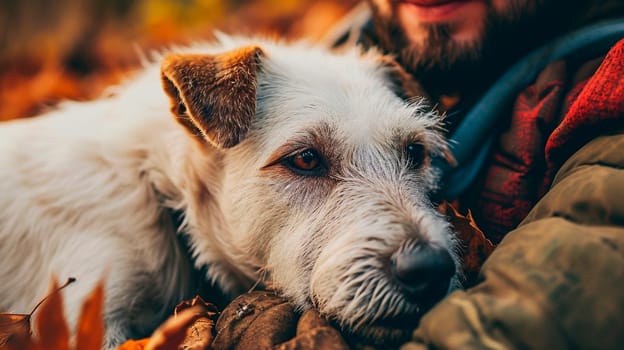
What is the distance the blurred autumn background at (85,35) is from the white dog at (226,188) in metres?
4.66

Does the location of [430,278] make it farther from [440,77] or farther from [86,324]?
[440,77]

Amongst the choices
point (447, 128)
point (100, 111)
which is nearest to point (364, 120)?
point (447, 128)

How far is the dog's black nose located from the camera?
2121 millimetres

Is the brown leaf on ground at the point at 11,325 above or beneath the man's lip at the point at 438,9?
beneath

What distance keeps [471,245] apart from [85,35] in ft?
29.5

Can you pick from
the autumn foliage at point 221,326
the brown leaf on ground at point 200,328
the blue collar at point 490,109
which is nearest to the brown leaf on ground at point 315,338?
the autumn foliage at point 221,326

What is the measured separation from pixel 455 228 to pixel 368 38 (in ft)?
7.15

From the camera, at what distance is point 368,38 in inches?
176

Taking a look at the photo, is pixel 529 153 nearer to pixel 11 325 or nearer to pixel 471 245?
pixel 471 245

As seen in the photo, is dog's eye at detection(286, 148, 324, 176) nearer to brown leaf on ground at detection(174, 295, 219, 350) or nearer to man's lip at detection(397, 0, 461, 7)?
brown leaf on ground at detection(174, 295, 219, 350)

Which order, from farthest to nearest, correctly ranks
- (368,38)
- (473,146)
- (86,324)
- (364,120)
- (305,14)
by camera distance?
(305,14), (368,38), (473,146), (364,120), (86,324)

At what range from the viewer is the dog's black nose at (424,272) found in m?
2.12

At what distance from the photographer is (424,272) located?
2119 mm

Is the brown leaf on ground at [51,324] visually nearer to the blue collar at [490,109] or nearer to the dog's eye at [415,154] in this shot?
the dog's eye at [415,154]
